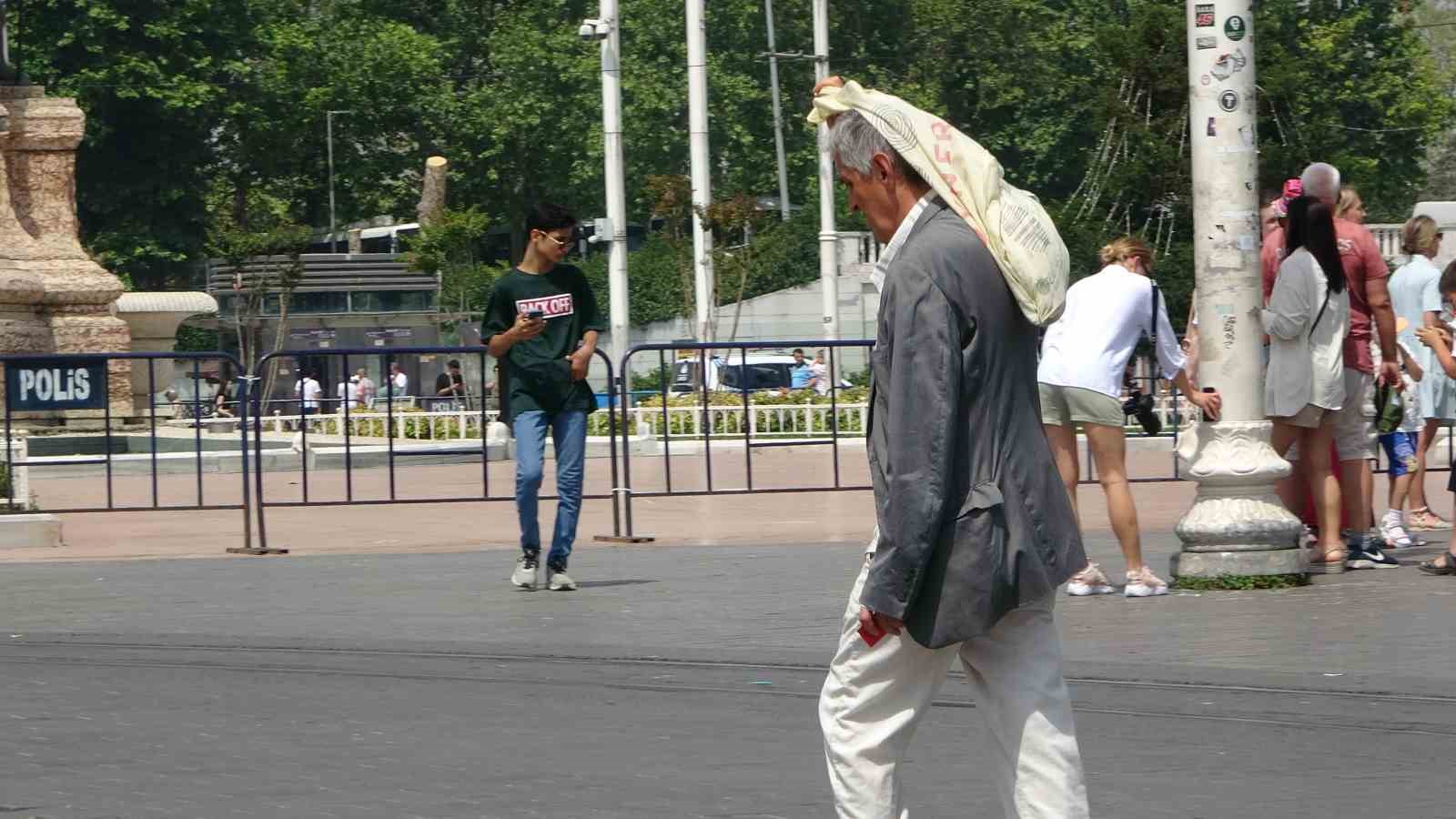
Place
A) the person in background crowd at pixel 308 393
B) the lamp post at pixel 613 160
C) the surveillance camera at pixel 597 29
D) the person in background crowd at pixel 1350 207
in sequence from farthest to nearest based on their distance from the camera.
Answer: the lamp post at pixel 613 160 < the surveillance camera at pixel 597 29 < the person in background crowd at pixel 308 393 < the person in background crowd at pixel 1350 207

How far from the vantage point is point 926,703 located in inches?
169

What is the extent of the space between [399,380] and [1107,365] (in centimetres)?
881

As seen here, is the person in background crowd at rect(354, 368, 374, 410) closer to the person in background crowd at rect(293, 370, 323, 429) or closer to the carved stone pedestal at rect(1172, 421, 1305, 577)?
the person in background crowd at rect(293, 370, 323, 429)

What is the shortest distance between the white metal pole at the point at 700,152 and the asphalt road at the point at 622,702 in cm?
2642

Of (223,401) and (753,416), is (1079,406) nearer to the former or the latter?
(753,416)

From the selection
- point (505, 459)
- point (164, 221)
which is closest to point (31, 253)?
point (505, 459)

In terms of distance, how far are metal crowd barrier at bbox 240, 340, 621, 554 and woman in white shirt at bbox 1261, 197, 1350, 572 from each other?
14.2ft

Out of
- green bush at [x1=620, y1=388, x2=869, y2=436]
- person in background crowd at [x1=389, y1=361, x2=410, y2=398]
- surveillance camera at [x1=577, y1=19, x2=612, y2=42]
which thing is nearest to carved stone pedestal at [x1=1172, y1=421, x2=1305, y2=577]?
green bush at [x1=620, y1=388, x2=869, y2=436]

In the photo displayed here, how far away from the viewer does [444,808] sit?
579 centimetres

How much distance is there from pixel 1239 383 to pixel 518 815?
5.32m

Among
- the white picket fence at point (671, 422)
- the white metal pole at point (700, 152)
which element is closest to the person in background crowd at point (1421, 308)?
the white picket fence at point (671, 422)

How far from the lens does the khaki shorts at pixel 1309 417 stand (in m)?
10.4

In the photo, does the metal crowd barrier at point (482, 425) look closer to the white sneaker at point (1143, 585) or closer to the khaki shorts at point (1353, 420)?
the khaki shorts at point (1353, 420)

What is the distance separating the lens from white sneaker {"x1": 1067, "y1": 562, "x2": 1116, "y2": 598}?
10.2m
